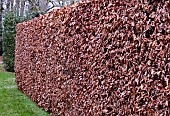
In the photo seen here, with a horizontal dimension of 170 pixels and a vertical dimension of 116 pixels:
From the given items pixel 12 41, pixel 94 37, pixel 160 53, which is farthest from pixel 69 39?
pixel 12 41

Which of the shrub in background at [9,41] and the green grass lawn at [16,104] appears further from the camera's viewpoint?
the shrub in background at [9,41]

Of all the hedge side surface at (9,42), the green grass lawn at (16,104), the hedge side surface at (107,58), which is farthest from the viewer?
the hedge side surface at (9,42)

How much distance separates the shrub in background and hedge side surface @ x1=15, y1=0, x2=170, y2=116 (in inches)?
333

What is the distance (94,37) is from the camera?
3748 mm

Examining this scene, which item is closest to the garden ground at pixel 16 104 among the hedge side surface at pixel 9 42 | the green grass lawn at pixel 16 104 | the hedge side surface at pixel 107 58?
the green grass lawn at pixel 16 104

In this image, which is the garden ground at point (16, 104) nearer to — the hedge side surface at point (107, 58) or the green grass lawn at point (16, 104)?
the green grass lawn at point (16, 104)

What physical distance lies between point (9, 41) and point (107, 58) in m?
11.7

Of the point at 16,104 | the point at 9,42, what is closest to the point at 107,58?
the point at 16,104

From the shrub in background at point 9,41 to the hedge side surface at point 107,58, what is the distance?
8.46 meters

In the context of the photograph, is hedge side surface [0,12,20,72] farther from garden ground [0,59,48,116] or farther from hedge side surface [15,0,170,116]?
hedge side surface [15,0,170,116]

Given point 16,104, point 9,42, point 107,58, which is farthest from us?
point 9,42

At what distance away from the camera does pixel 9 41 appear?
14.5 m

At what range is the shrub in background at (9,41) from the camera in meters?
14.4

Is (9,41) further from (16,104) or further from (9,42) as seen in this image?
(16,104)
